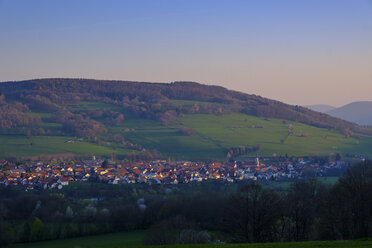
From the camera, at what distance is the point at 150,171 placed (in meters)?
53.4

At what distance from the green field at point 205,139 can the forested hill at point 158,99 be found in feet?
11.0

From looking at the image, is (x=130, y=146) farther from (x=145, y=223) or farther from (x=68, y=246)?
Answer: (x=68, y=246)

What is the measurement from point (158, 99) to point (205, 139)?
99.4 ft

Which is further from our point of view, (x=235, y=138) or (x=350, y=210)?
(x=235, y=138)

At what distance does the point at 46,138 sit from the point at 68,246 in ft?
171

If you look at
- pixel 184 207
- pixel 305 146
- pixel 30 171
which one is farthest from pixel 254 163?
pixel 184 207

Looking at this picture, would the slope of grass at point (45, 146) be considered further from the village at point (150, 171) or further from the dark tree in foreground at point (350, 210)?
the dark tree in foreground at point (350, 210)

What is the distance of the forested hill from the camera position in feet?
307

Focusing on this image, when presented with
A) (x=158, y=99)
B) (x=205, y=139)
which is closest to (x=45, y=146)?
(x=205, y=139)

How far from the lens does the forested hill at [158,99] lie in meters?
93.6

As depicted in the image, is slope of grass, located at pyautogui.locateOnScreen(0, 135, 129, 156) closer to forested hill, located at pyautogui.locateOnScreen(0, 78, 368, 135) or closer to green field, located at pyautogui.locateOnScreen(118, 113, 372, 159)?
green field, located at pyautogui.locateOnScreen(118, 113, 372, 159)

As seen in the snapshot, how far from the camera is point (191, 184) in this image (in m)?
46.5

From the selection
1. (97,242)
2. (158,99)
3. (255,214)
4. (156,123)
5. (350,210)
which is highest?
(158,99)

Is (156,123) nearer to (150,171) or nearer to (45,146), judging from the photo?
(45,146)
